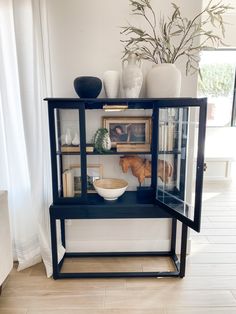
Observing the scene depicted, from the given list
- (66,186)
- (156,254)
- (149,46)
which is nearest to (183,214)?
(156,254)

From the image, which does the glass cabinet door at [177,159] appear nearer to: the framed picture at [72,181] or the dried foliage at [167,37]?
the dried foliage at [167,37]

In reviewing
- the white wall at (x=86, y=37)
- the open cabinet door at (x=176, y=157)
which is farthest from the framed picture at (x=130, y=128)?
the white wall at (x=86, y=37)

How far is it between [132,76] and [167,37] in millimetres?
417

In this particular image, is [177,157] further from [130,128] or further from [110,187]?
[110,187]

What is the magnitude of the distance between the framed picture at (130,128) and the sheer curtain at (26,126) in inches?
20.7

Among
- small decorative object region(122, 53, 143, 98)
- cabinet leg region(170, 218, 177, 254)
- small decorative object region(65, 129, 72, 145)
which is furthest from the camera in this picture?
cabinet leg region(170, 218, 177, 254)

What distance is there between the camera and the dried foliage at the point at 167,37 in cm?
184

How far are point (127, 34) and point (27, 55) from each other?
78 centimetres

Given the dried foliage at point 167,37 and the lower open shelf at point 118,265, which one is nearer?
the dried foliage at point 167,37

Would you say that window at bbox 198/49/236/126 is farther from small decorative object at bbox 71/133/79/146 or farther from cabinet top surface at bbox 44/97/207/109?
small decorative object at bbox 71/133/79/146

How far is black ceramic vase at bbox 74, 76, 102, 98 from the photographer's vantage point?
1728 mm

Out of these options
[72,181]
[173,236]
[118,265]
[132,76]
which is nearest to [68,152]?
[72,181]

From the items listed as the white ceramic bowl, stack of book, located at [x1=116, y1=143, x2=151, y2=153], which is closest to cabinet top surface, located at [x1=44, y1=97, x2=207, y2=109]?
stack of book, located at [x1=116, y1=143, x2=151, y2=153]

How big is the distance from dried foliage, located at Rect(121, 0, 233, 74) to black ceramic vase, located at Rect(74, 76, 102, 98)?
333 mm
